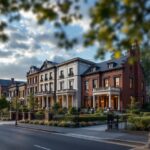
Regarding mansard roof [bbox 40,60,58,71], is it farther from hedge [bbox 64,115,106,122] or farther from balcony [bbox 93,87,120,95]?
hedge [bbox 64,115,106,122]

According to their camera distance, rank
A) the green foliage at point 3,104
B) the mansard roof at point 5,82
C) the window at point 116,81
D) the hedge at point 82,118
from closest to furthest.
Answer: the hedge at point 82,118 → the window at point 116,81 → the green foliage at point 3,104 → the mansard roof at point 5,82

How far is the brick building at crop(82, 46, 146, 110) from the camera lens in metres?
58.8

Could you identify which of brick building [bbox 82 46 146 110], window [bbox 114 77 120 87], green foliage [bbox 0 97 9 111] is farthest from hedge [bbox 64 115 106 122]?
green foliage [bbox 0 97 9 111]

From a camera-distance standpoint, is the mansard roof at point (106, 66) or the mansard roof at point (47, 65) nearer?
the mansard roof at point (106, 66)

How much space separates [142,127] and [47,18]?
72.1ft

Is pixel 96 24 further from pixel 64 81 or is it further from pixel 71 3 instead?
pixel 64 81

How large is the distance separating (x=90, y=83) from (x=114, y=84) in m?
7.07

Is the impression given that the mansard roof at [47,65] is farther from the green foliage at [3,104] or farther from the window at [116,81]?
the window at [116,81]

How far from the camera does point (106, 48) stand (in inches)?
178

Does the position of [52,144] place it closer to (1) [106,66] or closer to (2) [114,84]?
(2) [114,84]

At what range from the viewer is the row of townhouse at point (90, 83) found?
5938cm

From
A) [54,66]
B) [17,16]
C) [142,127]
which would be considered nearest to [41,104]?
[54,66]

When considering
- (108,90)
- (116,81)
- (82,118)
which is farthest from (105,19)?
(116,81)

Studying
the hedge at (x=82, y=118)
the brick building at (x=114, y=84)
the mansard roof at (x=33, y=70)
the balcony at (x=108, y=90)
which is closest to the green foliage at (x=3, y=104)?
the mansard roof at (x=33, y=70)
